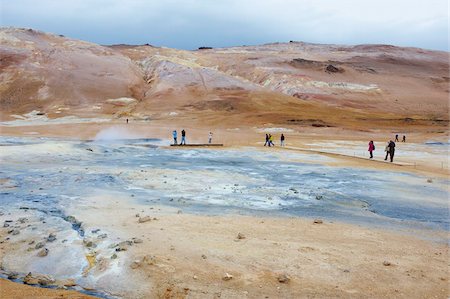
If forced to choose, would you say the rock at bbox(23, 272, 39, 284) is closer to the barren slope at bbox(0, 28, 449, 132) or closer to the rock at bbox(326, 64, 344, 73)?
the barren slope at bbox(0, 28, 449, 132)

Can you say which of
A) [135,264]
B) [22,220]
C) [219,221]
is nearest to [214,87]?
[219,221]

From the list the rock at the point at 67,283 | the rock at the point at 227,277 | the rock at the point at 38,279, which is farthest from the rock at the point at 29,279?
the rock at the point at 227,277

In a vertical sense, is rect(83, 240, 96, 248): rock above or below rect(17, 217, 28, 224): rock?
above

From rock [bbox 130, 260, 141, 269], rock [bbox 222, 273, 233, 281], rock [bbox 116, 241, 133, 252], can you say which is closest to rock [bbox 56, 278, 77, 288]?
rock [bbox 130, 260, 141, 269]

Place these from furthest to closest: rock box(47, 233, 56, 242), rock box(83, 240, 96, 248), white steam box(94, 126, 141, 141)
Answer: white steam box(94, 126, 141, 141), rock box(47, 233, 56, 242), rock box(83, 240, 96, 248)

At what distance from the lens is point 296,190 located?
1669cm

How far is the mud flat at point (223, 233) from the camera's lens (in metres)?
7.86

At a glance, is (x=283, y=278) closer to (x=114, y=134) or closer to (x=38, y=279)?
(x=38, y=279)

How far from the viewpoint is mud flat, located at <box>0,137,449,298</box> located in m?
7.86

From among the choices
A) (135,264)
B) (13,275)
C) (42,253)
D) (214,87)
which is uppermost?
(214,87)

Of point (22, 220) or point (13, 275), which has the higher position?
point (22, 220)

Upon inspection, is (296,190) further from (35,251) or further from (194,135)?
(194,135)

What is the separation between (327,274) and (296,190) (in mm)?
8548

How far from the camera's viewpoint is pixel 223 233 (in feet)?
34.5
